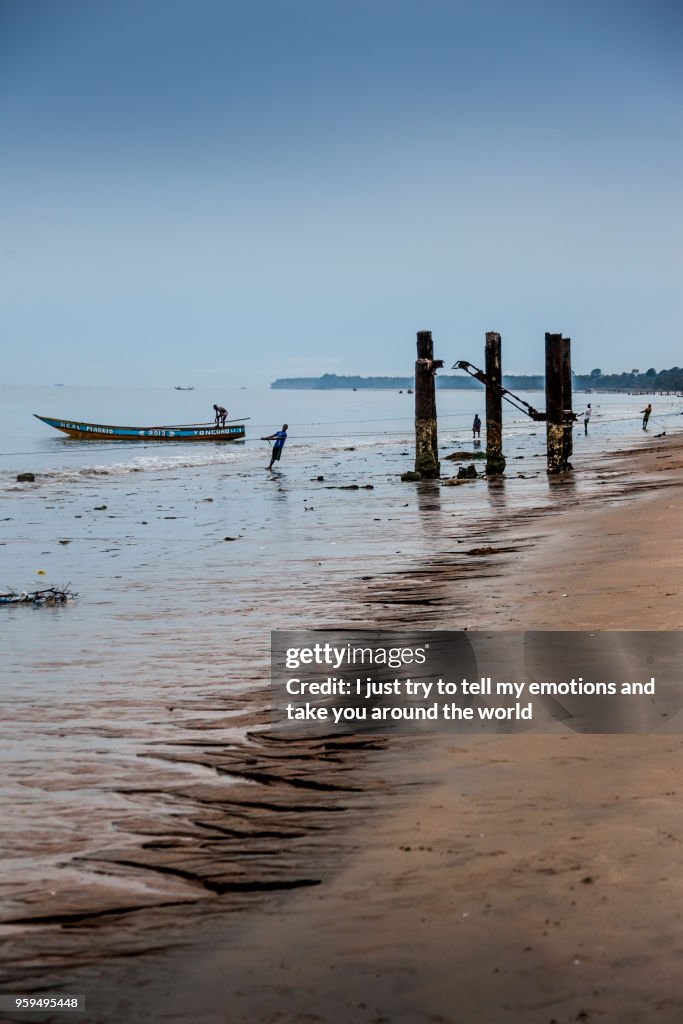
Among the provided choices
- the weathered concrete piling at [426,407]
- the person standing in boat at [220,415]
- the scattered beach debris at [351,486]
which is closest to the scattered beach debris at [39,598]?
the scattered beach debris at [351,486]

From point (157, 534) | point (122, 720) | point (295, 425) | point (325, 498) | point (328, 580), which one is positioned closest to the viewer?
point (122, 720)

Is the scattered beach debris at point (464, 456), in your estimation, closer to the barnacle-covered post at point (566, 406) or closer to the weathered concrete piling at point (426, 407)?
the barnacle-covered post at point (566, 406)

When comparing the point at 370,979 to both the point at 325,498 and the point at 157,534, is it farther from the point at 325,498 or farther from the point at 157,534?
the point at 325,498

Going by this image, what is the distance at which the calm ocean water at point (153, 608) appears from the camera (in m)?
5.40

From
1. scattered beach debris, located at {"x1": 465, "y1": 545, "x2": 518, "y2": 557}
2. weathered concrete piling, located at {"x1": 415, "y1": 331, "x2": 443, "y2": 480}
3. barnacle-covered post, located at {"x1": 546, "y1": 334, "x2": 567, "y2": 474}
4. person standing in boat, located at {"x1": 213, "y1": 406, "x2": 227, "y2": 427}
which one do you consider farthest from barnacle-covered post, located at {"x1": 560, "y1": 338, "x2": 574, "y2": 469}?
person standing in boat, located at {"x1": 213, "y1": 406, "x2": 227, "y2": 427}

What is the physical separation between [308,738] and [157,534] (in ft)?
42.2

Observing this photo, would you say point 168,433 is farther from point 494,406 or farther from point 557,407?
point 557,407

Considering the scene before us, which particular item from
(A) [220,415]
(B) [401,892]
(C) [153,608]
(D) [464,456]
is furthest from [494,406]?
(A) [220,415]

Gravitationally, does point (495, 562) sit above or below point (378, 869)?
above

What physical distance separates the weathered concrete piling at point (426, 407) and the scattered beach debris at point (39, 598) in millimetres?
17303

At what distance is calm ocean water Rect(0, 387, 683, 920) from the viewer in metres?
5.40

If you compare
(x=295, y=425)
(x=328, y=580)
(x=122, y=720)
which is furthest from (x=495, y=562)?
(x=295, y=425)

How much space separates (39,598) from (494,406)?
2142 centimetres

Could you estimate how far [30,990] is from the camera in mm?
3506
